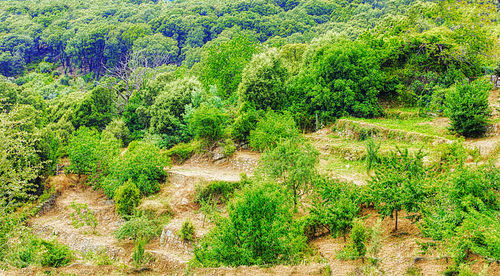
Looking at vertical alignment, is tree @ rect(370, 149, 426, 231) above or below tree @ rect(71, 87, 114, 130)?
above

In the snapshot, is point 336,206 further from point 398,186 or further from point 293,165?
point 293,165

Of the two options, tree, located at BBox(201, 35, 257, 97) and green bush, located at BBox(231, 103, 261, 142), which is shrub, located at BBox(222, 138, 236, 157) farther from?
tree, located at BBox(201, 35, 257, 97)

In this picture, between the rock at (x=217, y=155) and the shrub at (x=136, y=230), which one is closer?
the shrub at (x=136, y=230)

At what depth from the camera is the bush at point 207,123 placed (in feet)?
81.3

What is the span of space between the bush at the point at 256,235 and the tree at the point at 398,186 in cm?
344

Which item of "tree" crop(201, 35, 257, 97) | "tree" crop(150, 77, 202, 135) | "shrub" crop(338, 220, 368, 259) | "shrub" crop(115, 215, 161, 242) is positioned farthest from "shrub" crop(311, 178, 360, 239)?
"tree" crop(201, 35, 257, 97)

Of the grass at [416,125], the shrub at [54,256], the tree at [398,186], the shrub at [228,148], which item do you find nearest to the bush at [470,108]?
the grass at [416,125]

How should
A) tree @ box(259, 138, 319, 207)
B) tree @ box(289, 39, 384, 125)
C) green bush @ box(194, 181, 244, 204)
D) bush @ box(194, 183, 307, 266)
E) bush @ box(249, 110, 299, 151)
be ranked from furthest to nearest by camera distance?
tree @ box(289, 39, 384, 125) → bush @ box(249, 110, 299, 151) → green bush @ box(194, 181, 244, 204) → tree @ box(259, 138, 319, 207) → bush @ box(194, 183, 307, 266)

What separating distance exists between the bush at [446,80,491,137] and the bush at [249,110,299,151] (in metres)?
8.76

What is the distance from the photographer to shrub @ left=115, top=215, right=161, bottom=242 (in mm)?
18094

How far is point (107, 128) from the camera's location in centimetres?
3256

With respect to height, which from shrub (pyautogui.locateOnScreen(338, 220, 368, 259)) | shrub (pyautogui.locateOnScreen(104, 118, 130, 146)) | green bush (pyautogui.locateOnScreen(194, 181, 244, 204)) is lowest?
shrub (pyautogui.locateOnScreen(104, 118, 130, 146))

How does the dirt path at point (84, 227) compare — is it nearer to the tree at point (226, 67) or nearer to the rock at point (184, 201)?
the rock at point (184, 201)

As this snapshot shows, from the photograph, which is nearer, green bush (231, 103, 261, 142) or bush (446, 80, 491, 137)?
bush (446, 80, 491, 137)
